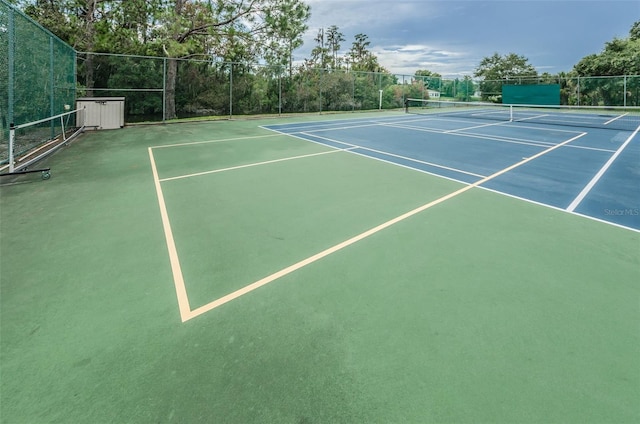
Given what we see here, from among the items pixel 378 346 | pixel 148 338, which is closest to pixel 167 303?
pixel 148 338

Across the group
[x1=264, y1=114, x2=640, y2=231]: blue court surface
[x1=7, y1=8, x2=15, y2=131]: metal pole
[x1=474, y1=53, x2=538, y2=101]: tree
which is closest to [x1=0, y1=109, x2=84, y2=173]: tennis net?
[x1=7, y1=8, x2=15, y2=131]: metal pole

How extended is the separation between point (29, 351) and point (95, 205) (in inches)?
130

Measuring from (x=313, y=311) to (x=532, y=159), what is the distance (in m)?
8.31

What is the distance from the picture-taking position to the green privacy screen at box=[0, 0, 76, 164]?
268 inches

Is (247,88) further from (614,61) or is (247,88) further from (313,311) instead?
(614,61)

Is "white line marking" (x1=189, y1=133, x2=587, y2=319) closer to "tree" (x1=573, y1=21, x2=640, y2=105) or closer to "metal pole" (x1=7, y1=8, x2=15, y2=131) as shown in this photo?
"metal pole" (x1=7, y1=8, x2=15, y2=131)

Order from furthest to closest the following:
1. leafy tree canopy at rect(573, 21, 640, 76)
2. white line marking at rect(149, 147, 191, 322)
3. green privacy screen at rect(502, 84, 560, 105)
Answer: green privacy screen at rect(502, 84, 560, 105), leafy tree canopy at rect(573, 21, 640, 76), white line marking at rect(149, 147, 191, 322)

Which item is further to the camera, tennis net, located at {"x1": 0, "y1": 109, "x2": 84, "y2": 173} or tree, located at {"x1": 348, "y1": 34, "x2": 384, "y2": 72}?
tree, located at {"x1": 348, "y1": 34, "x2": 384, "y2": 72}

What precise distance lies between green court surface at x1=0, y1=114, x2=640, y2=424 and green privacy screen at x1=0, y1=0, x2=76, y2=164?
105 inches

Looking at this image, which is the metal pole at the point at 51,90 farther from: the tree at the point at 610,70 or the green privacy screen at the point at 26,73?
the tree at the point at 610,70

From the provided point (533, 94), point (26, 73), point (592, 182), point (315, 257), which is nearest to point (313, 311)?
point (315, 257)

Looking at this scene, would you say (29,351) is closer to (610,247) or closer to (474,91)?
(610,247)

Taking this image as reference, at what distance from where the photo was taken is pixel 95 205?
5102mm

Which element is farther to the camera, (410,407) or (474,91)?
(474,91)
